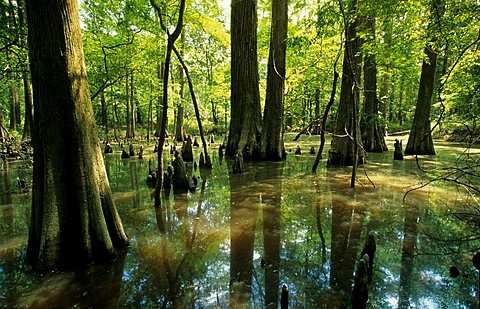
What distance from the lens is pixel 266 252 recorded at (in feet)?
10.7

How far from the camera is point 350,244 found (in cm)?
341

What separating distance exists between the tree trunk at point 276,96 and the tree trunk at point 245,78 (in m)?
0.66

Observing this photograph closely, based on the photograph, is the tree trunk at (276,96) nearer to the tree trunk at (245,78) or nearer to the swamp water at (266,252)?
the tree trunk at (245,78)

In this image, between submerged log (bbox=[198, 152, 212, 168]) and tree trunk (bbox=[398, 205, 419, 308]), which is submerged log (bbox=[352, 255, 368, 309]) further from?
submerged log (bbox=[198, 152, 212, 168])

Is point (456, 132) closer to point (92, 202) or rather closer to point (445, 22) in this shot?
point (445, 22)

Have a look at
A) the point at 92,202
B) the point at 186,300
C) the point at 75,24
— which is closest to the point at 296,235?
the point at 186,300

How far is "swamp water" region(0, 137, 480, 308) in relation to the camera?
7.98 ft

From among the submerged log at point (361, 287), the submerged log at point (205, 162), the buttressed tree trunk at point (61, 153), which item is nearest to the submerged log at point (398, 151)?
the submerged log at point (205, 162)

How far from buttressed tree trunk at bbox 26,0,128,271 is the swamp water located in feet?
0.88

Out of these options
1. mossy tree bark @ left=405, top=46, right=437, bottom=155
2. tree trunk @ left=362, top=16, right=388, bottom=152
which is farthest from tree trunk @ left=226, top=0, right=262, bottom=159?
mossy tree bark @ left=405, top=46, right=437, bottom=155

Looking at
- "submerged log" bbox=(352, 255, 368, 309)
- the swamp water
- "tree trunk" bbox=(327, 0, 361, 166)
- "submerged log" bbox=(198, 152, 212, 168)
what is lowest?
the swamp water

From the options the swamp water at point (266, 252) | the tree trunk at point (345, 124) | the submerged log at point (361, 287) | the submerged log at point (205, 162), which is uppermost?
the tree trunk at point (345, 124)

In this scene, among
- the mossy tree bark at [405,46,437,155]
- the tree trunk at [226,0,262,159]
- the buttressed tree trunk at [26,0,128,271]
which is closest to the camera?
the buttressed tree trunk at [26,0,128,271]

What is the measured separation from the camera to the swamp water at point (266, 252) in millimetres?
2432
